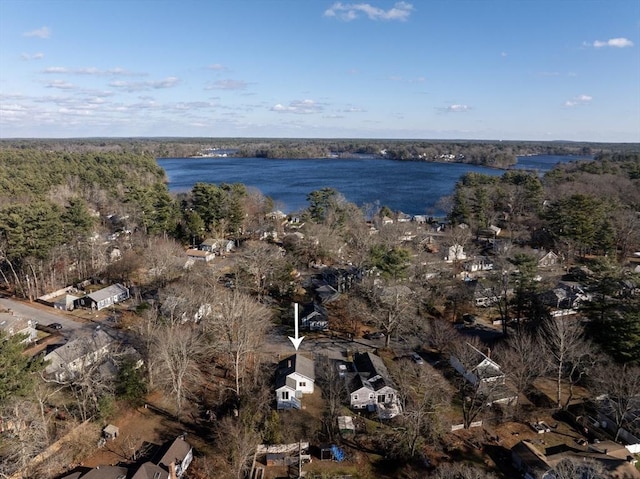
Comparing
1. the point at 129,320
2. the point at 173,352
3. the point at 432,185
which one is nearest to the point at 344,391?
the point at 173,352

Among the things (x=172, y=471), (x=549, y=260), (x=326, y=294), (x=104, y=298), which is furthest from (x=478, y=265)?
(x=172, y=471)

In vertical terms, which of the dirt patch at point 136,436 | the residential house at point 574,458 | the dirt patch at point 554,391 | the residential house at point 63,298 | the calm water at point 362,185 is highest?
the calm water at point 362,185

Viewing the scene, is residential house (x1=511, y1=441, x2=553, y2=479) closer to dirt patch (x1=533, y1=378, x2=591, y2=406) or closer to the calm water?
dirt patch (x1=533, y1=378, x2=591, y2=406)

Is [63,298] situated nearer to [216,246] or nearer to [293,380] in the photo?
[216,246]

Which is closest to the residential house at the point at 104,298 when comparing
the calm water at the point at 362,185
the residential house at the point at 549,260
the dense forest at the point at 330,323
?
the dense forest at the point at 330,323

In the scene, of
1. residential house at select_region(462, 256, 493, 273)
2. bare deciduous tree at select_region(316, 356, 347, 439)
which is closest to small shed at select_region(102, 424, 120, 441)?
bare deciduous tree at select_region(316, 356, 347, 439)

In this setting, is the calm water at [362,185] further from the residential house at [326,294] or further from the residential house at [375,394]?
the residential house at [375,394]

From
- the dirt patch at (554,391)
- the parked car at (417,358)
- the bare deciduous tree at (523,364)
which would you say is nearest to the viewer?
the bare deciduous tree at (523,364)

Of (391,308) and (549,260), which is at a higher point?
(391,308)
